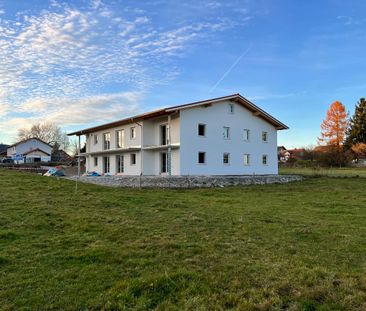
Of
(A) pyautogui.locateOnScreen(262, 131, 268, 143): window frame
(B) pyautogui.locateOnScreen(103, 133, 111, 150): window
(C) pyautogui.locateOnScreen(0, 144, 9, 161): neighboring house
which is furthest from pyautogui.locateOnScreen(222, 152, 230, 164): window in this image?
(C) pyautogui.locateOnScreen(0, 144, 9, 161): neighboring house

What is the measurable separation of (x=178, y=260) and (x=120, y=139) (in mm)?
28119

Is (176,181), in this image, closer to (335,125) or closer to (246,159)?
(246,159)

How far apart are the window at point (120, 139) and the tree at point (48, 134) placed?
73.0 m

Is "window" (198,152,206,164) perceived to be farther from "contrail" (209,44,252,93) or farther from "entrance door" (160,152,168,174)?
"contrail" (209,44,252,93)

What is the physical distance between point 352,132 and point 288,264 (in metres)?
57.0

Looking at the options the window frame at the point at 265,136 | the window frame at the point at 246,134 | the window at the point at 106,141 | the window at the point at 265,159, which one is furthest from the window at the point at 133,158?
the window frame at the point at 265,136

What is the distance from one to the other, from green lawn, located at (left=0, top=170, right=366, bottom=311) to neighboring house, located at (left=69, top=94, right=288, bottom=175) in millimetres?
16105

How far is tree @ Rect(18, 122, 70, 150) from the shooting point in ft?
329

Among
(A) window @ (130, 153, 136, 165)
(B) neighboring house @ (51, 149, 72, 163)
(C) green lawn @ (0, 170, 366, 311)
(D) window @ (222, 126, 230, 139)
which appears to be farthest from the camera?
(B) neighboring house @ (51, 149, 72, 163)

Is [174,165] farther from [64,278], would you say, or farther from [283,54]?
[64,278]

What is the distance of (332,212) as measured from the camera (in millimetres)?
11523

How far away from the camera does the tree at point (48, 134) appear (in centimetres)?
10038

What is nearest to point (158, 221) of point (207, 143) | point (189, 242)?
point (189, 242)

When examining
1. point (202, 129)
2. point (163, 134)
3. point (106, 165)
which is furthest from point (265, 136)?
point (106, 165)
